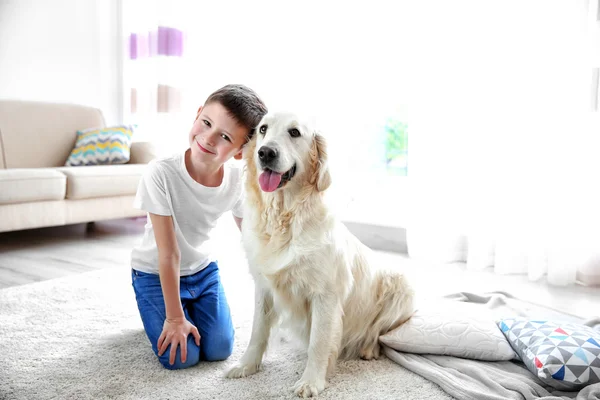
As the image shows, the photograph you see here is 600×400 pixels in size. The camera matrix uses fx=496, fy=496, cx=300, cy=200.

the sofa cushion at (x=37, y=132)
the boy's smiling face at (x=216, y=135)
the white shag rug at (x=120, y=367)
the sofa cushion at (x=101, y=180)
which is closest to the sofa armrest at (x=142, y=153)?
the sofa cushion at (x=101, y=180)

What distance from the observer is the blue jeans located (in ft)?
5.57

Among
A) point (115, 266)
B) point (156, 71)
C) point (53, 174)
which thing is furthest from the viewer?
point (156, 71)

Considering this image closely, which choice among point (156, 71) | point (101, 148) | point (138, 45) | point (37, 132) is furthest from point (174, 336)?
point (138, 45)

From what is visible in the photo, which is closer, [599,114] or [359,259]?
[359,259]

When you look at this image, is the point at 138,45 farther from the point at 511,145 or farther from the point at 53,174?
the point at 511,145

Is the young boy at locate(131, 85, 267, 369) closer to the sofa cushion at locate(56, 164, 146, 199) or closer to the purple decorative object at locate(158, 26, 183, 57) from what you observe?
the sofa cushion at locate(56, 164, 146, 199)

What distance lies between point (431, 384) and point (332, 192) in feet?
2.24

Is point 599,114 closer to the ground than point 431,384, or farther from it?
farther from it

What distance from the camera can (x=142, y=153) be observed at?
14.4 feet

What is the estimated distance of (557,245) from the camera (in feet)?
9.50

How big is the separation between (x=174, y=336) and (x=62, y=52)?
4.85 m

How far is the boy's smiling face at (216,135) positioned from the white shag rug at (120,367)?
71 centimetres

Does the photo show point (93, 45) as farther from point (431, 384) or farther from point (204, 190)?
point (431, 384)

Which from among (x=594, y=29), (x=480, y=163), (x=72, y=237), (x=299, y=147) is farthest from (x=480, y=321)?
(x=72, y=237)
